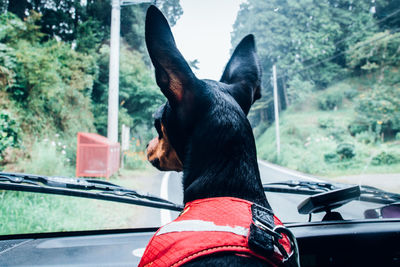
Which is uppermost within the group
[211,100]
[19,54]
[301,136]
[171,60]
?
[19,54]

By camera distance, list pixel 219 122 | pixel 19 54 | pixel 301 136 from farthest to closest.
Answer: pixel 301 136
pixel 19 54
pixel 219 122

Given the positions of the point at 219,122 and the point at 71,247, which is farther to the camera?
the point at 71,247

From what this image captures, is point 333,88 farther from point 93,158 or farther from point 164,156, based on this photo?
point 164,156

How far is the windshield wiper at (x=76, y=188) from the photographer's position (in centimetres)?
168

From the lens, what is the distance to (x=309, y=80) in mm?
23484

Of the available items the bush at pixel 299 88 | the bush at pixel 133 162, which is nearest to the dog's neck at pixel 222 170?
the bush at pixel 133 162

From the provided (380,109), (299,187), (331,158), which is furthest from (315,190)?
(380,109)

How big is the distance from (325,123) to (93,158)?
59.6 ft

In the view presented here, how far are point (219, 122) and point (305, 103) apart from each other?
2516 centimetres

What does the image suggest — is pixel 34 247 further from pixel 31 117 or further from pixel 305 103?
pixel 305 103

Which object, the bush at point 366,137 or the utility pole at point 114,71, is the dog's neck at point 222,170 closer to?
the utility pole at point 114,71

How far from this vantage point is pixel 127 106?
11648 mm

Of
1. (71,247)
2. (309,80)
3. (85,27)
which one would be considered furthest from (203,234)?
(309,80)

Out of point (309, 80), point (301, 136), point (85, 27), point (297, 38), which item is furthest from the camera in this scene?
point (309, 80)
